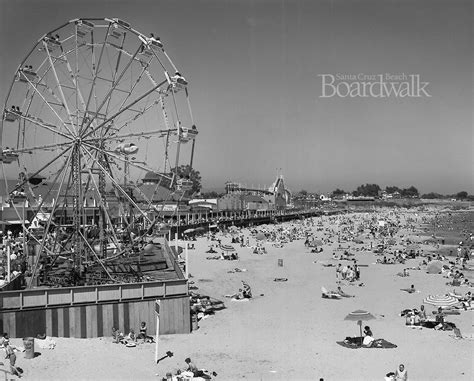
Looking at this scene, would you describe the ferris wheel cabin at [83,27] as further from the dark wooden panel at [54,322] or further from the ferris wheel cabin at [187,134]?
the dark wooden panel at [54,322]

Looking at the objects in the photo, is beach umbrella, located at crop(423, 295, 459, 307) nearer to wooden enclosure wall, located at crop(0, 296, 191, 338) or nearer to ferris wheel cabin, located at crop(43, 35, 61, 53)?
wooden enclosure wall, located at crop(0, 296, 191, 338)

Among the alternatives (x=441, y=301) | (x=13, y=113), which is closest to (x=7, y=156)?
(x=13, y=113)

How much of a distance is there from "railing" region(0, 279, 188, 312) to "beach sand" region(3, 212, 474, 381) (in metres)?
1.16

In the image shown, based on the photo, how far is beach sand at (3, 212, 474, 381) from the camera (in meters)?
12.6

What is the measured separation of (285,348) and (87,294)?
6.26 m

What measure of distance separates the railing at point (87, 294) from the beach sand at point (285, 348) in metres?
1.16

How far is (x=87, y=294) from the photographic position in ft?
50.0

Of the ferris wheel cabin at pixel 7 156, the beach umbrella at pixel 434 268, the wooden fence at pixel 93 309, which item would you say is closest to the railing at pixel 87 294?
the wooden fence at pixel 93 309

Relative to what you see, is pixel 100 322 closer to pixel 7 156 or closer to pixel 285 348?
pixel 285 348

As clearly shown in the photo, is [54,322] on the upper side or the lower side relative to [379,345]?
upper

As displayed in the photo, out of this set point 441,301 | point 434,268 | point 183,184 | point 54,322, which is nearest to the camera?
point 54,322

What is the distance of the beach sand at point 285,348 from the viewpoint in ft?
41.4

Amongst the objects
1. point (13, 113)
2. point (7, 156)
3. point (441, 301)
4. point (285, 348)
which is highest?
point (13, 113)

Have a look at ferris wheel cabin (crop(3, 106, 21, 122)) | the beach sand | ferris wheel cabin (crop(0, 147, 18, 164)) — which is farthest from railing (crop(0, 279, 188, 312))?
ferris wheel cabin (crop(3, 106, 21, 122))
